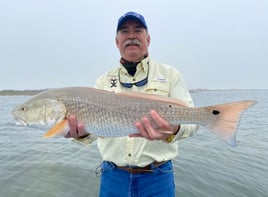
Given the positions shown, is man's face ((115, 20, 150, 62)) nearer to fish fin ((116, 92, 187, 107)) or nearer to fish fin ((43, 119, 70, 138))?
fish fin ((116, 92, 187, 107))

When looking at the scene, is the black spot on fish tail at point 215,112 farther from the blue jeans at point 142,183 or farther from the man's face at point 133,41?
the man's face at point 133,41

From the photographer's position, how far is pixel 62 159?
12.4 m

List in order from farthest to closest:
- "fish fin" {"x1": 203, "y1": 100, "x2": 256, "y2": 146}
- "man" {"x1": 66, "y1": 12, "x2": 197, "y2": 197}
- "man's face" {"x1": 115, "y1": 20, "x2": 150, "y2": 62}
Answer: "man's face" {"x1": 115, "y1": 20, "x2": 150, "y2": 62} < "man" {"x1": 66, "y1": 12, "x2": 197, "y2": 197} < "fish fin" {"x1": 203, "y1": 100, "x2": 256, "y2": 146}

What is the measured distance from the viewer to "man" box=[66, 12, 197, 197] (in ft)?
12.3

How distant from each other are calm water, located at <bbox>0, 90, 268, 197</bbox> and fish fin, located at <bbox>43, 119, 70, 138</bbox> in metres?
5.81

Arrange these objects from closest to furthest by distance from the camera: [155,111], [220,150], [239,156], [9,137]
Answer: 1. [155,111]
2. [239,156]
3. [220,150]
4. [9,137]

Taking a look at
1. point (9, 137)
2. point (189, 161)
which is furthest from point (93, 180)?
point (9, 137)

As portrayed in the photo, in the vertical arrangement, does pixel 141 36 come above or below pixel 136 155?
above

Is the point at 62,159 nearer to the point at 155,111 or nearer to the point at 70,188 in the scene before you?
the point at 70,188

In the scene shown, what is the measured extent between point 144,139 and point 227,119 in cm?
115

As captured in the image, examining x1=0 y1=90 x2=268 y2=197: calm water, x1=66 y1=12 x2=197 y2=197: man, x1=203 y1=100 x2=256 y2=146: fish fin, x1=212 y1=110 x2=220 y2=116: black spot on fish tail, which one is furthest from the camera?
x1=0 y1=90 x2=268 y2=197: calm water

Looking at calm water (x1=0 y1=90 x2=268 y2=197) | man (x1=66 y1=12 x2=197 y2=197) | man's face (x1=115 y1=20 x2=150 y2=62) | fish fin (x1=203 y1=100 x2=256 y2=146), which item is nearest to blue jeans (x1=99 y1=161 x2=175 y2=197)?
man (x1=66 y1=12 x2=197 y2=197)

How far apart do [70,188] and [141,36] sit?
672 centimetres

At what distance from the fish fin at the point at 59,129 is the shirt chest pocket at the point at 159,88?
3.99 feet
